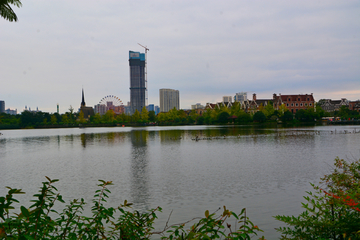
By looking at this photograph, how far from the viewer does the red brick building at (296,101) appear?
130250 millimetres

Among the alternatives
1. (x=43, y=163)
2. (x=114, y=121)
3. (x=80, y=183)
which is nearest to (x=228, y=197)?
(x=80, y=183)

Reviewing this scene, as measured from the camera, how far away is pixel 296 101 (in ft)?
431

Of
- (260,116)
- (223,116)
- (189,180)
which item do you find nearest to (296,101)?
(260,116)

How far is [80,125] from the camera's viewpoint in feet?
491

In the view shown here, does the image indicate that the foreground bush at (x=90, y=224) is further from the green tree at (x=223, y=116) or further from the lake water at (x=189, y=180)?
the green tree at (x=223, y=116)

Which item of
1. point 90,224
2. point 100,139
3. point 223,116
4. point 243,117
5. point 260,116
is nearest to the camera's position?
point 90,224

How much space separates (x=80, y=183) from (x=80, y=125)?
13994 cm

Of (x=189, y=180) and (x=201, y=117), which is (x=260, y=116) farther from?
(x=189, y=180)

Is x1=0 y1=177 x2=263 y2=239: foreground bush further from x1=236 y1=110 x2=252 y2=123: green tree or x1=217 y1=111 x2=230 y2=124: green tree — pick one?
x1=217 y1=111 x2=230 y2=124: green tree

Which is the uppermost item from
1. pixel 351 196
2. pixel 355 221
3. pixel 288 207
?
pixel 351 196

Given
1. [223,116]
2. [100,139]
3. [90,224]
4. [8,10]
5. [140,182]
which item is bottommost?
[140,182]

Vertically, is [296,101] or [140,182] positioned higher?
→ [296,101]

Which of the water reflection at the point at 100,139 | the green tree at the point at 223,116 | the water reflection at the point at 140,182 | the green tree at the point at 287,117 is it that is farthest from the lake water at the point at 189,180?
the green tree at the point at 223,116

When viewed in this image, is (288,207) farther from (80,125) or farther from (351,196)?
(80,125)
